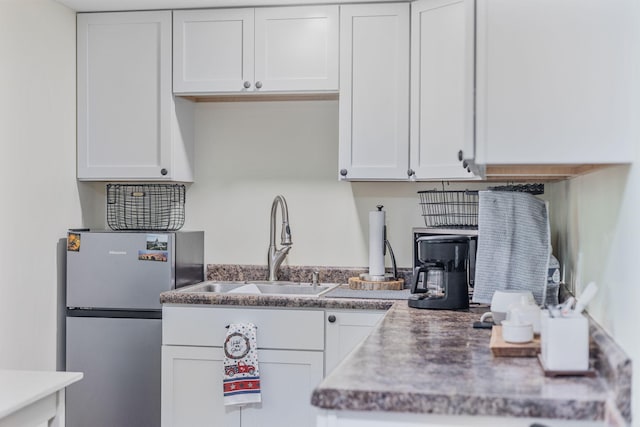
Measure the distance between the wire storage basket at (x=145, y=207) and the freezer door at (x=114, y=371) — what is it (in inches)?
25.6

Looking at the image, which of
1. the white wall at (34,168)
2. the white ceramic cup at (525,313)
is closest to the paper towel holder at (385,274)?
the white wall at (34,168)

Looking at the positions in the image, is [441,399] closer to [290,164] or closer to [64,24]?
[290,164]

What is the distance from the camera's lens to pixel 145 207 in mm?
3996

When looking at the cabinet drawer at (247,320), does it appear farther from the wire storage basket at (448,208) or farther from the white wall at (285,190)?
the wire storage basket at (448,208)

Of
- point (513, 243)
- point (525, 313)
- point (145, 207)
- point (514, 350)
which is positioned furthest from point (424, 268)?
point (145, 207)

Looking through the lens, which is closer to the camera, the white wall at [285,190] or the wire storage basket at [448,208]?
the wire storage basket at [448,208]

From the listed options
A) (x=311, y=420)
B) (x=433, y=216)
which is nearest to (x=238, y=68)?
(x=433, y=216)

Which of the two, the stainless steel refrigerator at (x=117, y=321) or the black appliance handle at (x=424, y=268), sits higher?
the black appliance handle at (x=424, y=268)

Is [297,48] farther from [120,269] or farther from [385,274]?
[120,269]

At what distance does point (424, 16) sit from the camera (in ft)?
11.2

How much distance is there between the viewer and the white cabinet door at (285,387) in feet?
10.5

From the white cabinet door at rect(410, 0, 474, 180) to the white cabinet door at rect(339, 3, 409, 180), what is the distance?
0.05 meters

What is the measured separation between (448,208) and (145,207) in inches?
63.5

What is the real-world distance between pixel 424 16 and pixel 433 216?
98 centimetres
